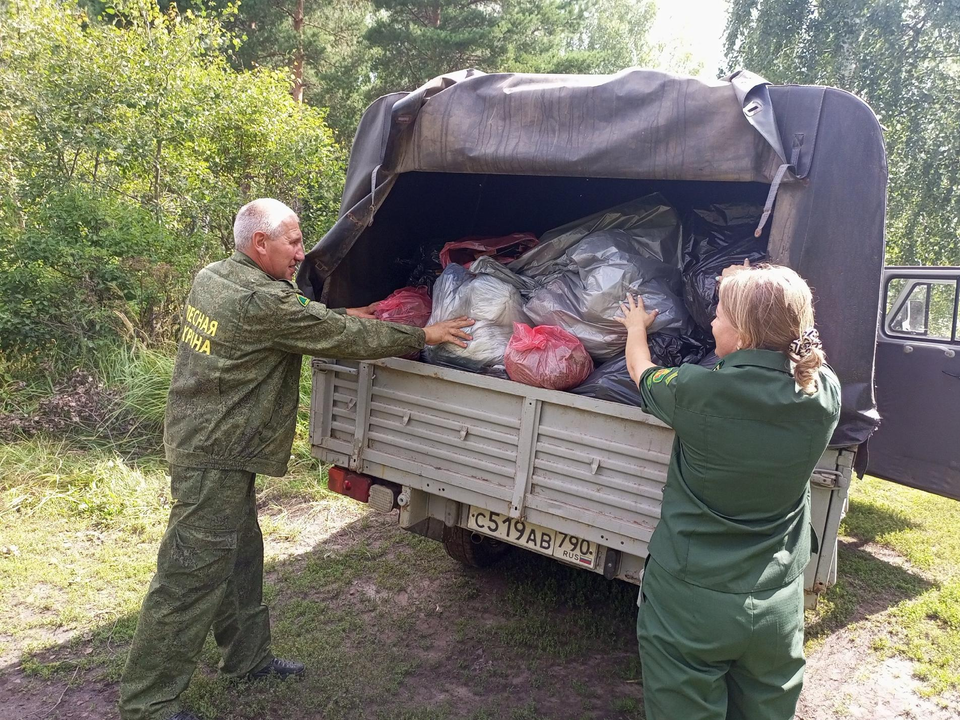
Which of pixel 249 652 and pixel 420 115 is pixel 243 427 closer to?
pixel 249 652

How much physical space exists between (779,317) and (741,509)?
0.52 m

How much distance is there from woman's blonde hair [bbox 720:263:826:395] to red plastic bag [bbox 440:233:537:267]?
1815 millimetres

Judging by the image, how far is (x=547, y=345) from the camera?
2873 millimetres

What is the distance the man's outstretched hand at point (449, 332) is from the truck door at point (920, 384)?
308 centimetres

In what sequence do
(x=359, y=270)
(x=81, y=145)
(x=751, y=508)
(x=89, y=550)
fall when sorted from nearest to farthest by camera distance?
(x=751, y=508) < (x=359, y=270) < (x=89, y=550) < (x=81, y=145)

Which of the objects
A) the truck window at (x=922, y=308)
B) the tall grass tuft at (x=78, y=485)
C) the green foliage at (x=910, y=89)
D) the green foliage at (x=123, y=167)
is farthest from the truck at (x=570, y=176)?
the green foliage at (x=910, y=89)

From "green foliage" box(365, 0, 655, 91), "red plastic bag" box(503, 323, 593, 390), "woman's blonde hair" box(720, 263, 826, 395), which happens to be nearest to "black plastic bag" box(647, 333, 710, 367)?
"red plastic bag" box(503, 323, 593, 390)

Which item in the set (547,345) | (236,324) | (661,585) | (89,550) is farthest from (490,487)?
(89,550)

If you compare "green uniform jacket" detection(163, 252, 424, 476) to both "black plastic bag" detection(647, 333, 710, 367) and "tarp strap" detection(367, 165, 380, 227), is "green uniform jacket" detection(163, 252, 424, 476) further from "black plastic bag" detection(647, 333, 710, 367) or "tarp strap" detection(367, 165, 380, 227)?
"black plastic bag" detection(647, 333, 710, 367)

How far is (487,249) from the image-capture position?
11.9ft

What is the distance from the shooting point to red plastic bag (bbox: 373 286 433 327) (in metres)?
3.40

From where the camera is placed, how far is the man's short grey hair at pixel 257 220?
2697mm

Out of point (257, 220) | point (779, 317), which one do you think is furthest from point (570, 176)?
point (779, 317)

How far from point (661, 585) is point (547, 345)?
1128 mm
